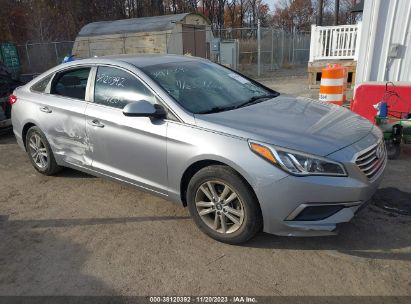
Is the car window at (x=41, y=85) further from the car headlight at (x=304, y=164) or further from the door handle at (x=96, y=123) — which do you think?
the car headlight at (x=304, y=164)

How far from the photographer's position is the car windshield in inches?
139

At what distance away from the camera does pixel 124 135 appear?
3.69 metres

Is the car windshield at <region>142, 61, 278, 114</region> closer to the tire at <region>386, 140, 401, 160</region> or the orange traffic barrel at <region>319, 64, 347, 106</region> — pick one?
the tire at <region>386, 140, 401, 160</region>

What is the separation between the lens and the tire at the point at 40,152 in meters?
4.80

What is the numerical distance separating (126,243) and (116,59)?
205 cm

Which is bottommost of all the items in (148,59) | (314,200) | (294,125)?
(314,200)

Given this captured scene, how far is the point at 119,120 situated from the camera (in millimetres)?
3709

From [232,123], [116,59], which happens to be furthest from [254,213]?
[116,59]

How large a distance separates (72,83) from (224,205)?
2.63 m

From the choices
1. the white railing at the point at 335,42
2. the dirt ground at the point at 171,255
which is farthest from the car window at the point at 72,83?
the white railing at the point at 335,42

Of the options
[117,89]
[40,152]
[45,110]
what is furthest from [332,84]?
[40,152]

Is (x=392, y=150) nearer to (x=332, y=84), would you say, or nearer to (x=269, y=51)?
(x=332, y=84)

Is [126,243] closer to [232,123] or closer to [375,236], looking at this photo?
[232,123]

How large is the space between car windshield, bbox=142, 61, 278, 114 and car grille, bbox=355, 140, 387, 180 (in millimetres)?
1285
